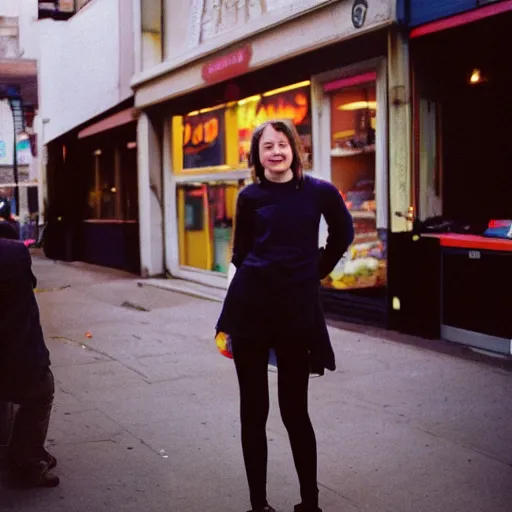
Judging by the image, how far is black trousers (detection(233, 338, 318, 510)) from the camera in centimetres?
345

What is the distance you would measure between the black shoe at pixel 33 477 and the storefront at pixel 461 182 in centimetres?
458

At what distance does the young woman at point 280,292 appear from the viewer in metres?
3.39

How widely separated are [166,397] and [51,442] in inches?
48.2

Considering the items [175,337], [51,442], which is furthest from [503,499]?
[175,337]

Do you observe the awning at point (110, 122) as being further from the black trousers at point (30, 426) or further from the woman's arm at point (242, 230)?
the woman's arm at point (242, 230)

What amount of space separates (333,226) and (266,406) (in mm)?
872

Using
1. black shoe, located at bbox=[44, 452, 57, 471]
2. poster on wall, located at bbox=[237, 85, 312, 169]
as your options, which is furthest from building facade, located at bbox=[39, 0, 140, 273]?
black shoe, located at bbox=[44, 452, 57, 471]

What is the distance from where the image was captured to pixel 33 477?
405 centimetres

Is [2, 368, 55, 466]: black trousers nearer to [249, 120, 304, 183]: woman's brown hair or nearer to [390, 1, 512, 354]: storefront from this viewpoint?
[249, 120, 304, 183]: woman's brown hair

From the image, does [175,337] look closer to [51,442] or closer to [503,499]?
[51,442]

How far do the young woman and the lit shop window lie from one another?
6238 mm

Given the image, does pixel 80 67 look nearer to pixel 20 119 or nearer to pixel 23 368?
→ pixel 20 119

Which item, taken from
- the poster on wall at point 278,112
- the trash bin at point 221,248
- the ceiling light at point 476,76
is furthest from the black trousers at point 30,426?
the trash bin at point 221,248

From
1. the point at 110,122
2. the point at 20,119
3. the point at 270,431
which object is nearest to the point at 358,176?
the point at 270,431
